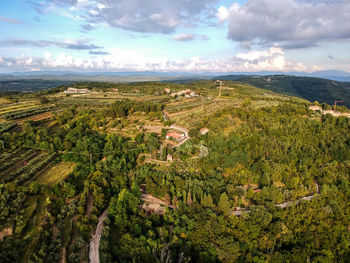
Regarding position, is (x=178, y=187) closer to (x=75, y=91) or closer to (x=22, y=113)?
(x=22, y=113)

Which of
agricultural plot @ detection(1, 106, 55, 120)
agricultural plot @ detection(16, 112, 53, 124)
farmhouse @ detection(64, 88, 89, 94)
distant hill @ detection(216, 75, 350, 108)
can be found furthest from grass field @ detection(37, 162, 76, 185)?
distant hill @ detection(216, 75, 350, 108)

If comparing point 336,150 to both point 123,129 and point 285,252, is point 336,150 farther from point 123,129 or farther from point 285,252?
point 123,129

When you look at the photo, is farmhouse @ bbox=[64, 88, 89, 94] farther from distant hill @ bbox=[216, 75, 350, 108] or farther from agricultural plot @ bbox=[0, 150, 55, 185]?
distant hill @ bbox=[216, 75, 350, 108]

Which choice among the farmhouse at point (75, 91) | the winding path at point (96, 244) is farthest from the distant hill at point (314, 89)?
the winding path at point (96, 244)

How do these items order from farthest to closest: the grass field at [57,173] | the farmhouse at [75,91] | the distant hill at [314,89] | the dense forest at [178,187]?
the distant hill at [314,89] → the farmhouse at [75,91] → the grass field at [57,173] → the dense forest at [178,187]

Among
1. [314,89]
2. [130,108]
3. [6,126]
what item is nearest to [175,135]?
[130,108]

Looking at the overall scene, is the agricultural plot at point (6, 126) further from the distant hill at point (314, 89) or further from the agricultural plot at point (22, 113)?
the distant hill at point (314, 89)
